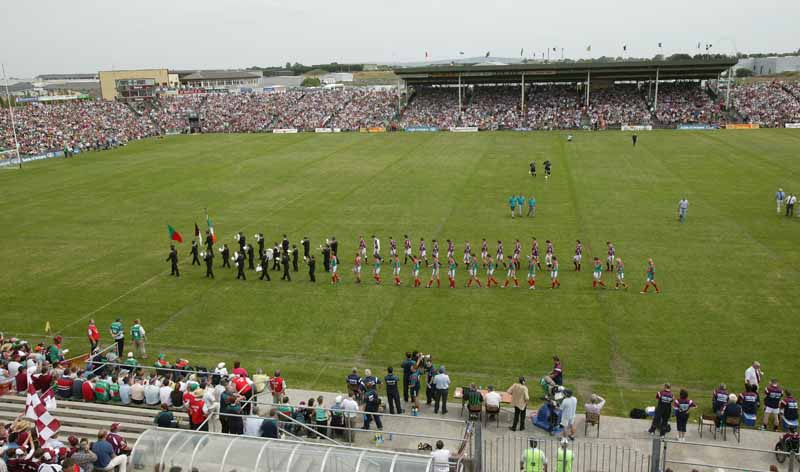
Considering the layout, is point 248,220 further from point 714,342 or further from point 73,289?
point 714,342

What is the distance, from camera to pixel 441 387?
47.3 ft

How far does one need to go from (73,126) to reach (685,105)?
232 ft

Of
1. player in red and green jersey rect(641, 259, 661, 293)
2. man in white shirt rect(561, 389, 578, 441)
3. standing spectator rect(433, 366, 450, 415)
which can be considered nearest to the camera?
man in white shirt rect(561, 389, 578, 441)

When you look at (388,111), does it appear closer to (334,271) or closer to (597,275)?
(334,271)

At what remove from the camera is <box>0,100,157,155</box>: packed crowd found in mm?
65188

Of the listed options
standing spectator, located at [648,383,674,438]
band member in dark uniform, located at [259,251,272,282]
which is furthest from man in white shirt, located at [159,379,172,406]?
band member in dark uniform, located at [259,251,272,282]

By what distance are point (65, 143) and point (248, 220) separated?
4348cm

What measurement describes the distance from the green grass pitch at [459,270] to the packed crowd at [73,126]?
45.6 ft

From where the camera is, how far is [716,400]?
13.4 m

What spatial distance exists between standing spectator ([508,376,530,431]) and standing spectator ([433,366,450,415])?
58.4 inches

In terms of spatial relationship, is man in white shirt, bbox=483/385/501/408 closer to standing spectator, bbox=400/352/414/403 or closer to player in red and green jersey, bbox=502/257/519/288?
standing spectator, bbox=400/352/414/403

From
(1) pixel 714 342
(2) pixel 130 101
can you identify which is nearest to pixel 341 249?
(1) pixel 714 342

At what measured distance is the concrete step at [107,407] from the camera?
13.6 meters

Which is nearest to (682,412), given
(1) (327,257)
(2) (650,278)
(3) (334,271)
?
(2) (650,278)
